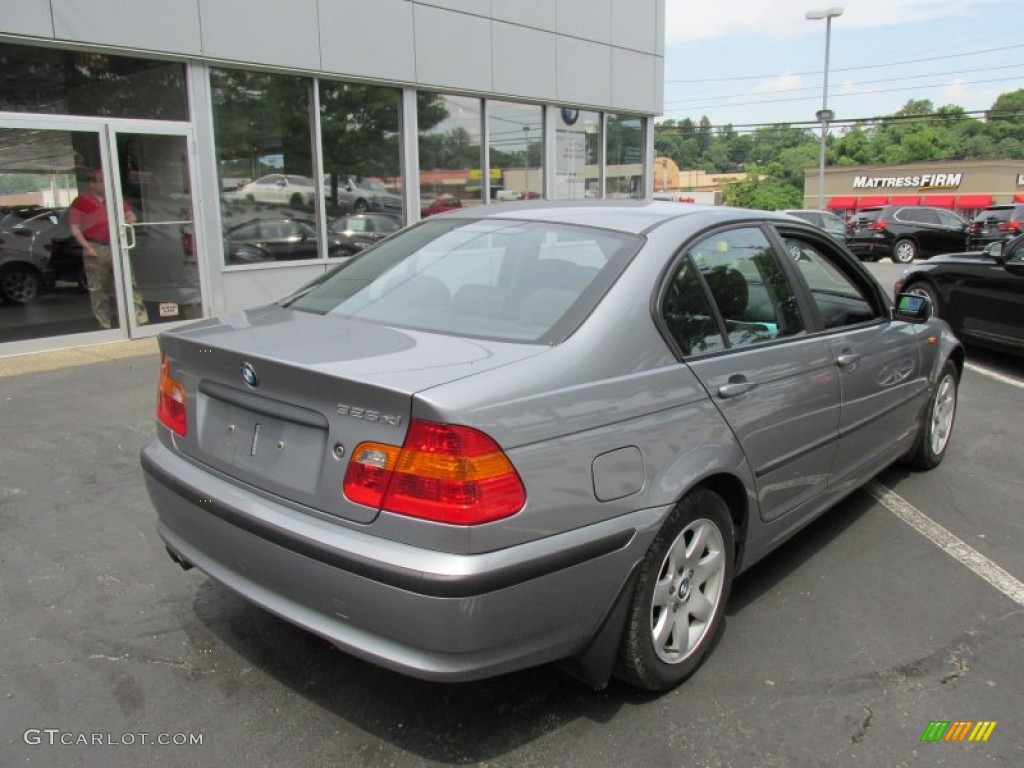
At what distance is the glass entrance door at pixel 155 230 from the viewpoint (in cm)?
882

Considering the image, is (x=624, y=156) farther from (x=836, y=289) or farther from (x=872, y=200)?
(x=872, y=200)

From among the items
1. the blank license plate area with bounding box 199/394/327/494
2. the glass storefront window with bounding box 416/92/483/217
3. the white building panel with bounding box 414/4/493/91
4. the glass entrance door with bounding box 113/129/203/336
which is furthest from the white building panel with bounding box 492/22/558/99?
the blank license plate area with bounding box 199/394/327/494

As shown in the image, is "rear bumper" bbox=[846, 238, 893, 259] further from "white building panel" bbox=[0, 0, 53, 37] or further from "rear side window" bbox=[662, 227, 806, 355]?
"rear side window" bbox=[662, 227, 806, 355]

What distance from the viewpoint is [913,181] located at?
58969 millimetres

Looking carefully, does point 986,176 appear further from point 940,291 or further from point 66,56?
point 66,56

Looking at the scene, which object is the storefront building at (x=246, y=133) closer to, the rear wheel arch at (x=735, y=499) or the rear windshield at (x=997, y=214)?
the rear wheel arch at (x=735, y=499)

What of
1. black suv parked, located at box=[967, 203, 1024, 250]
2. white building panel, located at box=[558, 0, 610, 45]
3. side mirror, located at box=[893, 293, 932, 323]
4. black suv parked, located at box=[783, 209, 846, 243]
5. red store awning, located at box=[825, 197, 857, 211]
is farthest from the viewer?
red store awning, located at box=[825, 197, 857, 211]

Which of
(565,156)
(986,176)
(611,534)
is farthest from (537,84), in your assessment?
(986,176)

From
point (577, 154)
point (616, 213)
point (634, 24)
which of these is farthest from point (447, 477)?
point (634, 24)

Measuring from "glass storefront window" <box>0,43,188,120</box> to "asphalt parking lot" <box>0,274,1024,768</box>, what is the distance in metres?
5.63

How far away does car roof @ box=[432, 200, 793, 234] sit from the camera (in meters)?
3.15

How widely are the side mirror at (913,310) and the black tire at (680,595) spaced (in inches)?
86.6

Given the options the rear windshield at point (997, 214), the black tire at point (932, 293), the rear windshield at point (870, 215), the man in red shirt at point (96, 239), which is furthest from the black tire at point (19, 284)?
the rear windshield at point (997, 214)

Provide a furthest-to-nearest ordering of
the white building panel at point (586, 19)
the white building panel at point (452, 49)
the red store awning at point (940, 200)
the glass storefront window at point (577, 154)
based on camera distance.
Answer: the red store awning at point (940, 200), the glass storefront window at point (577, 154), the white building panel at point (586, 19), the white building panel at point (452, 49)
